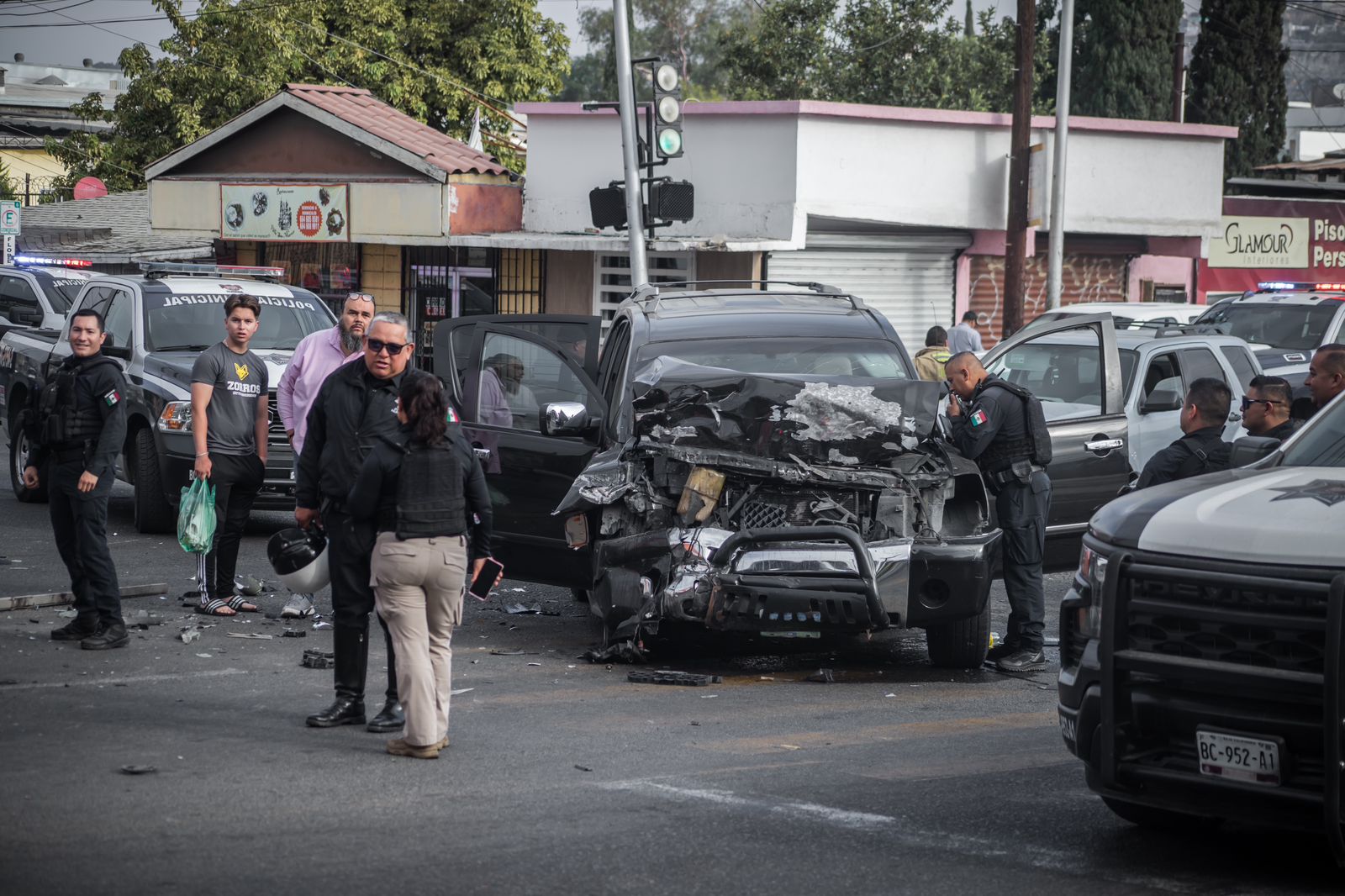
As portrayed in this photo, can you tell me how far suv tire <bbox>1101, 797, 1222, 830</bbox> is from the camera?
19.0 feet

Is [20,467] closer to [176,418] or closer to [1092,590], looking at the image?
[176,418]

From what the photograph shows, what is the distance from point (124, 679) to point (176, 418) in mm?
5026

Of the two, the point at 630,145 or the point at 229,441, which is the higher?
the point at 630,145

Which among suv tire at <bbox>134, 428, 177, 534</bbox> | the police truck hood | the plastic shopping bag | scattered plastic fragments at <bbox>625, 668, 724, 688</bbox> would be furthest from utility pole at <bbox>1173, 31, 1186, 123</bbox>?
the police truck hood

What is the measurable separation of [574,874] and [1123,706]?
1.79 m

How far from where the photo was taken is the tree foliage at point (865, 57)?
1668 inches

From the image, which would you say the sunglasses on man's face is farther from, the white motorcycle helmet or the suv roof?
the suv roof

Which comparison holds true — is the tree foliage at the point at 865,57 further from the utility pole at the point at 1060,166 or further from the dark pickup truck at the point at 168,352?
the dark pickup truck at the point at 168,352

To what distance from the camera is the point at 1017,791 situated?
644cm

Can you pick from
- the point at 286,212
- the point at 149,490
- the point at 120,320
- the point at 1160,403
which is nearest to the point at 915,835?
the point at 1160,403

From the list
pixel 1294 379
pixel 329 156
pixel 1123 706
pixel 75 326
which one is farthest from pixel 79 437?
pixel 329 156

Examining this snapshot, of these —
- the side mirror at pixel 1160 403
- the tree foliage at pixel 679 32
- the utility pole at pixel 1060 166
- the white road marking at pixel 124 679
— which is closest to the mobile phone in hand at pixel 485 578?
the white road marking at pixel 124 679

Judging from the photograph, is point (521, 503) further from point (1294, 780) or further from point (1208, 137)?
point (1208, 137)

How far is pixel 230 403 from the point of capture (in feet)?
33.7
